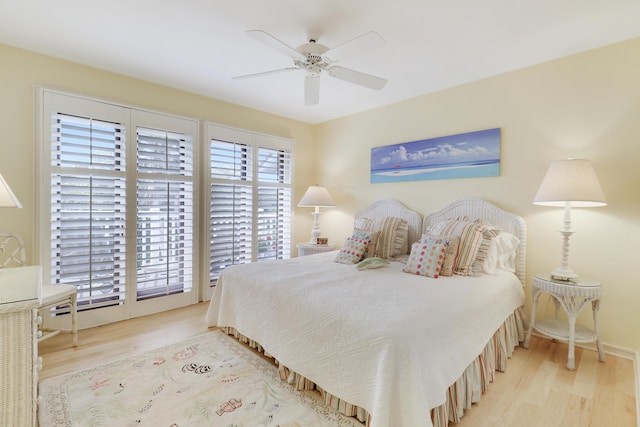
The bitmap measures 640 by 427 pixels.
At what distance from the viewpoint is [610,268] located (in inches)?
97.3

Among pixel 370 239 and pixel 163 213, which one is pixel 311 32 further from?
pixel 163 213

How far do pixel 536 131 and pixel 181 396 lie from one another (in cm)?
361

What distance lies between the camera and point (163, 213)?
10.9ft

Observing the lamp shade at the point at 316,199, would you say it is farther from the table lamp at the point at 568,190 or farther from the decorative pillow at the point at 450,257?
the table lamp at the point at 568,190

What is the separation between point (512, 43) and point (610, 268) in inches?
79.5

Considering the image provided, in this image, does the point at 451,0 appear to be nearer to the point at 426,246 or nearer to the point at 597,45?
the point at 597,45

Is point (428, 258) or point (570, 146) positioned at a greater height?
point (570, 146)

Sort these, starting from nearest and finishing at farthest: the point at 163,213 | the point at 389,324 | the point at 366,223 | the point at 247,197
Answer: the point at 389,324
the point at 163,213
the point at 366,223
the point at 247,197

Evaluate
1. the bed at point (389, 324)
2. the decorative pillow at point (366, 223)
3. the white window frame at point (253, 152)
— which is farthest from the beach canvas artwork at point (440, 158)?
the white window frame at point (253, 152)

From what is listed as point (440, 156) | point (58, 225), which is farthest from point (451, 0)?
point (58, 225)

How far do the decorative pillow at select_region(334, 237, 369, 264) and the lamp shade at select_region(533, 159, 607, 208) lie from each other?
5.15 ft

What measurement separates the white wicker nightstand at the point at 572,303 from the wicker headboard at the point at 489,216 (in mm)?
336

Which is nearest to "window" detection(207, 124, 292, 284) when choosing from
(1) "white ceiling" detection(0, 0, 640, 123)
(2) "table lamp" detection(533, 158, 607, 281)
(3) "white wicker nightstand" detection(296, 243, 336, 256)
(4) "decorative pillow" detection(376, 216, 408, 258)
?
(3) "white wicker nightstand" detection(296, 243, 336, 256)

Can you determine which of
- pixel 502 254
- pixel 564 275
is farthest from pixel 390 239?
pixel 564 275
